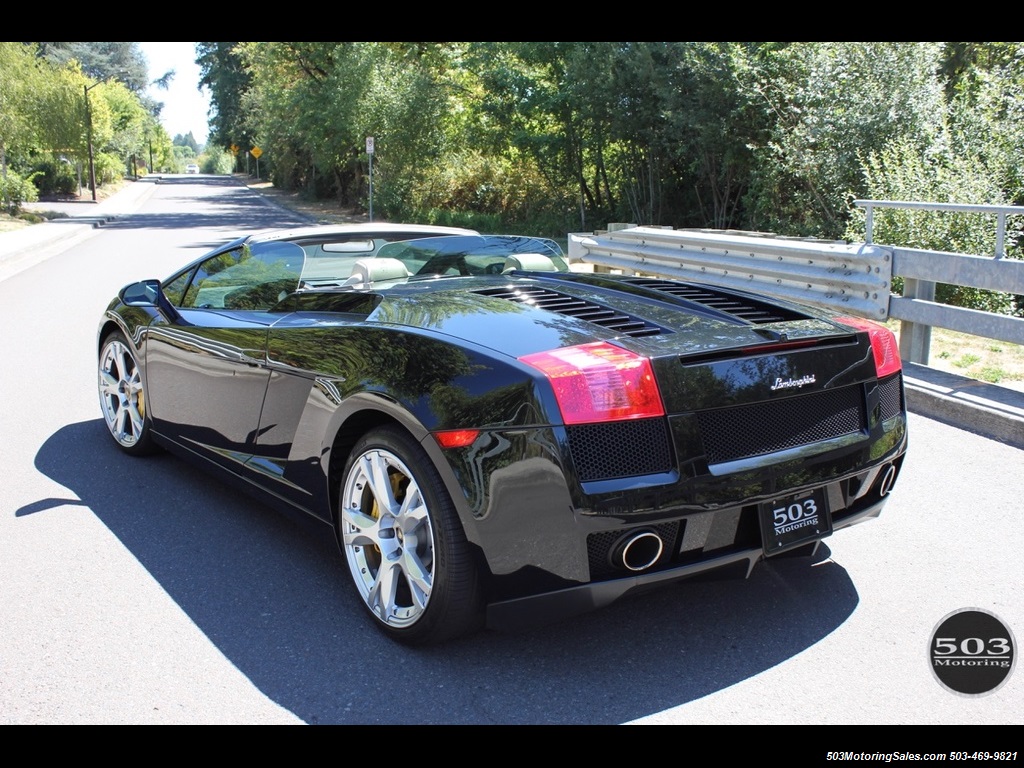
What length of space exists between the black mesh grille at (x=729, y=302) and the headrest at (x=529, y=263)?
0.75 m

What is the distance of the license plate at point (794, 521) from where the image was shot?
3.08m

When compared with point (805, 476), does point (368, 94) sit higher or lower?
higher

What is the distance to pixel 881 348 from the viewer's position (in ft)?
11.7

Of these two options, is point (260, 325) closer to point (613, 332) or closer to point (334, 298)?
point (334, 298)

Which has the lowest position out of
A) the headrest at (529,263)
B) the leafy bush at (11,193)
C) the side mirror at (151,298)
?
the side mirror at (151,298)

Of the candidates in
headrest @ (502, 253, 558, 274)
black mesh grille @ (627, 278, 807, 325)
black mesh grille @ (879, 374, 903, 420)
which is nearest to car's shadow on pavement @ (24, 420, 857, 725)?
black mesh grille @ (879, 374, 903, 420)

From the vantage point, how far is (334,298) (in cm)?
402

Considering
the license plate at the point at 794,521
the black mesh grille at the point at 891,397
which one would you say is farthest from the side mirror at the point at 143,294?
the black mesh grille at the point at 891,397

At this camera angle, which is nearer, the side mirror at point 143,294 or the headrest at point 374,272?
the headrest at point 374,272

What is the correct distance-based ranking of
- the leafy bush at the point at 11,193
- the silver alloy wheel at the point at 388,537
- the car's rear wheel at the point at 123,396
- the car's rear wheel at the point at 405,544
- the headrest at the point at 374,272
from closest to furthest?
the car's rear wheel at the point at 405,544
the silver alloy wheel at the point at 388,537
the headrest at the point at 374,272
the car's rear wheel at the point at 123,396
the leafy bush at the point at 11,193

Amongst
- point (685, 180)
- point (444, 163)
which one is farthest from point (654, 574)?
point (444, 163)

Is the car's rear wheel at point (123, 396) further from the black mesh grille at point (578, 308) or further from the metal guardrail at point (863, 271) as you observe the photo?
the metal guardrail at point (863, 271)
